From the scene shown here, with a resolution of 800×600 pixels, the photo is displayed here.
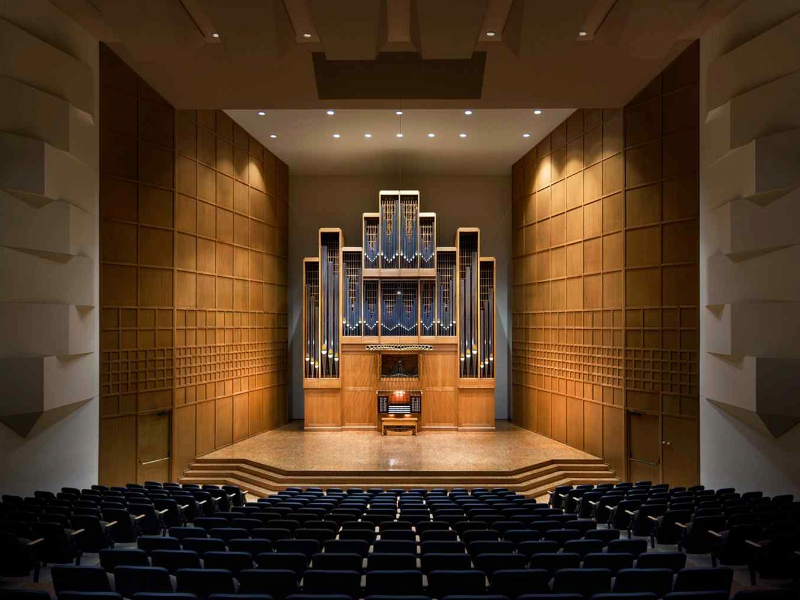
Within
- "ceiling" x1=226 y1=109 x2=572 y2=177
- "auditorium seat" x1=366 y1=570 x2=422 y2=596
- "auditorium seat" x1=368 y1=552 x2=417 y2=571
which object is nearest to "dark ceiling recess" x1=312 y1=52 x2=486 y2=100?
"ceiling" x1=226 y1=109 x2=572 y2=177

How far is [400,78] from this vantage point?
1001 cm

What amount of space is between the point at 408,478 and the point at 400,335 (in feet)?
16.4

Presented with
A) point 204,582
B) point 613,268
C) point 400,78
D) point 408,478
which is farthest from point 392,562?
point 613,268

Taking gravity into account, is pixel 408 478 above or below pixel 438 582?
below

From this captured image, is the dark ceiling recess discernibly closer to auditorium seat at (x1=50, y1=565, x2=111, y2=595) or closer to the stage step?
the stage step

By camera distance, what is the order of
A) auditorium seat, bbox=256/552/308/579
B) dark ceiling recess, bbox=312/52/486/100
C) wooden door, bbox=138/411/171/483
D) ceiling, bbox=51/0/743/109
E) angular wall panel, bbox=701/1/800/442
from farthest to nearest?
wooden door, bbox=138/411/171/483, dark ceiling recess, bbox=312/52/486/100, ceiling, bbox=51/0/743/109, angular wall panel, bbox=701/1/800/442, auditorium seat, bbox=256/552/308/579

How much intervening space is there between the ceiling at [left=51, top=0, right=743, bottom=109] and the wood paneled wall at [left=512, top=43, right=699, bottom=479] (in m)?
1.05

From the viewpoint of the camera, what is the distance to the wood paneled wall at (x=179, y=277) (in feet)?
32.8

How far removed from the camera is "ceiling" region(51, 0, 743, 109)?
794cm

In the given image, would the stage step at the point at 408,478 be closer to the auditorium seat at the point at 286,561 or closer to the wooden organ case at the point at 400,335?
the wooden organ case at the point at 400,335

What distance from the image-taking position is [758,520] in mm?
5566

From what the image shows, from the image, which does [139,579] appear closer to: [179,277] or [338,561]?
[338,561]

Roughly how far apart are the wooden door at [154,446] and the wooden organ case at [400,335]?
4.59 m

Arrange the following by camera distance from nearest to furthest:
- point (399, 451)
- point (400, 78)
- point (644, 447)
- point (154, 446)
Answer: point (400, 78) < point (644, 447) < point (154, 446) < point (399, 451)
